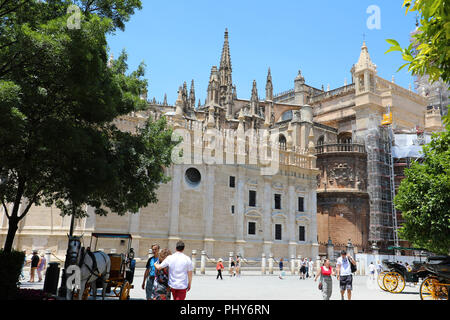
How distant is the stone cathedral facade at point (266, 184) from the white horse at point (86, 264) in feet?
41.5

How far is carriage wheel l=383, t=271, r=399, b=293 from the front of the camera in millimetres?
15477

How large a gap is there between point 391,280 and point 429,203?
4.98m

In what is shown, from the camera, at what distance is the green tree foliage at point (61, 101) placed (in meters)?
8.79

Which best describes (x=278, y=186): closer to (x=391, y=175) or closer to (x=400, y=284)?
(x=391, y=175)

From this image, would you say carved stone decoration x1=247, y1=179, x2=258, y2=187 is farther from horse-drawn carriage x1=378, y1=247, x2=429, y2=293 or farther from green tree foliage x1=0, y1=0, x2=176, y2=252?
green tree foliage x1=0, y1=0, x2=176, y2=252

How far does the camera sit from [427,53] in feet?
18.4

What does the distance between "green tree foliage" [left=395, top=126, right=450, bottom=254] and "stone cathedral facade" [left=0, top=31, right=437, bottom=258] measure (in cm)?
1407

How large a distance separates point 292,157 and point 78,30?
2971cm

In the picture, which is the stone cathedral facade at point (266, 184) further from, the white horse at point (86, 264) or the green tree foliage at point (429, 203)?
the green tree foliage at point (429, 203)

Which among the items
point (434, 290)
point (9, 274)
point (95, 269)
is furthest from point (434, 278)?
point (9, 274)

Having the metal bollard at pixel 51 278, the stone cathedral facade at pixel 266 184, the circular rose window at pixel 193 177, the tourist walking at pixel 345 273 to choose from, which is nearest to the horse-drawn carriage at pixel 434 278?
the tourist walking at pixel 345 273

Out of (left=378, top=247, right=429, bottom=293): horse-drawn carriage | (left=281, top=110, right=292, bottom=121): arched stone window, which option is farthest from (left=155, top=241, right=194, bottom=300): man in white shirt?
(left=281, top=110, right=292, bottom=121): arched stone window
